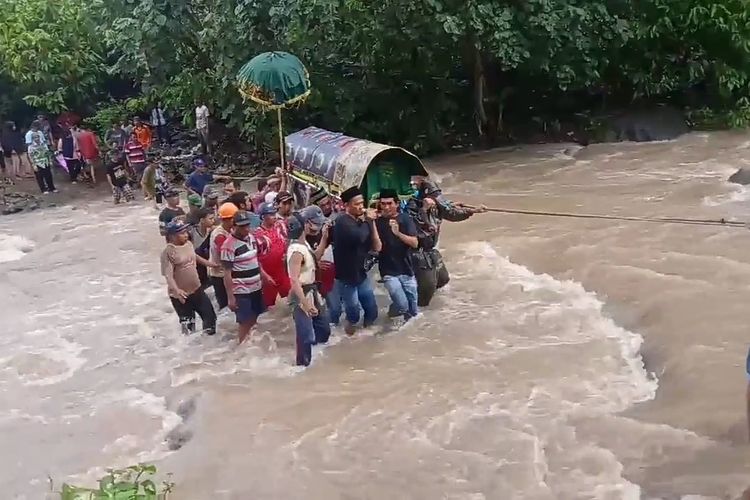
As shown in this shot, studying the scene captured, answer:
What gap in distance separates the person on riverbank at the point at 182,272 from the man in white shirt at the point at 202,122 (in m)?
9.74

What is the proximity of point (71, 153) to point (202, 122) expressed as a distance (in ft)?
8.45

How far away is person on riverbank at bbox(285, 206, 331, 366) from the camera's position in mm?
7191

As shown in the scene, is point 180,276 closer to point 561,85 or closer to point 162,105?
point 561,85

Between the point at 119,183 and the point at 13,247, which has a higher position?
the point at 119,183

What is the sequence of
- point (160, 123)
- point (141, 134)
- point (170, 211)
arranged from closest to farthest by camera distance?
point (170, 211) < point (141, 134) < point (160, 123)

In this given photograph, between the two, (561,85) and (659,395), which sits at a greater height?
(561,85)

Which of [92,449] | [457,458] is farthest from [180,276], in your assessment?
[457,458]

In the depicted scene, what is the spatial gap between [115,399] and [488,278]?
4.10 meters

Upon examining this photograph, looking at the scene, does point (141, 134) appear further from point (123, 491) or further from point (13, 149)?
point (123, 491)

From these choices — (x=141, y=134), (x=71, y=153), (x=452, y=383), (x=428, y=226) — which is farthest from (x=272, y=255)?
(x=71, y=153)

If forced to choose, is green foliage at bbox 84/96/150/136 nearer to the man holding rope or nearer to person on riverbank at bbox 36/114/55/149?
person on riverbank at bbox 36/114/55/149

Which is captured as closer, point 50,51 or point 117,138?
point 117,138

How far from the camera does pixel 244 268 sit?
7.60m

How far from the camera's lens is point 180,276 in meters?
7.98
